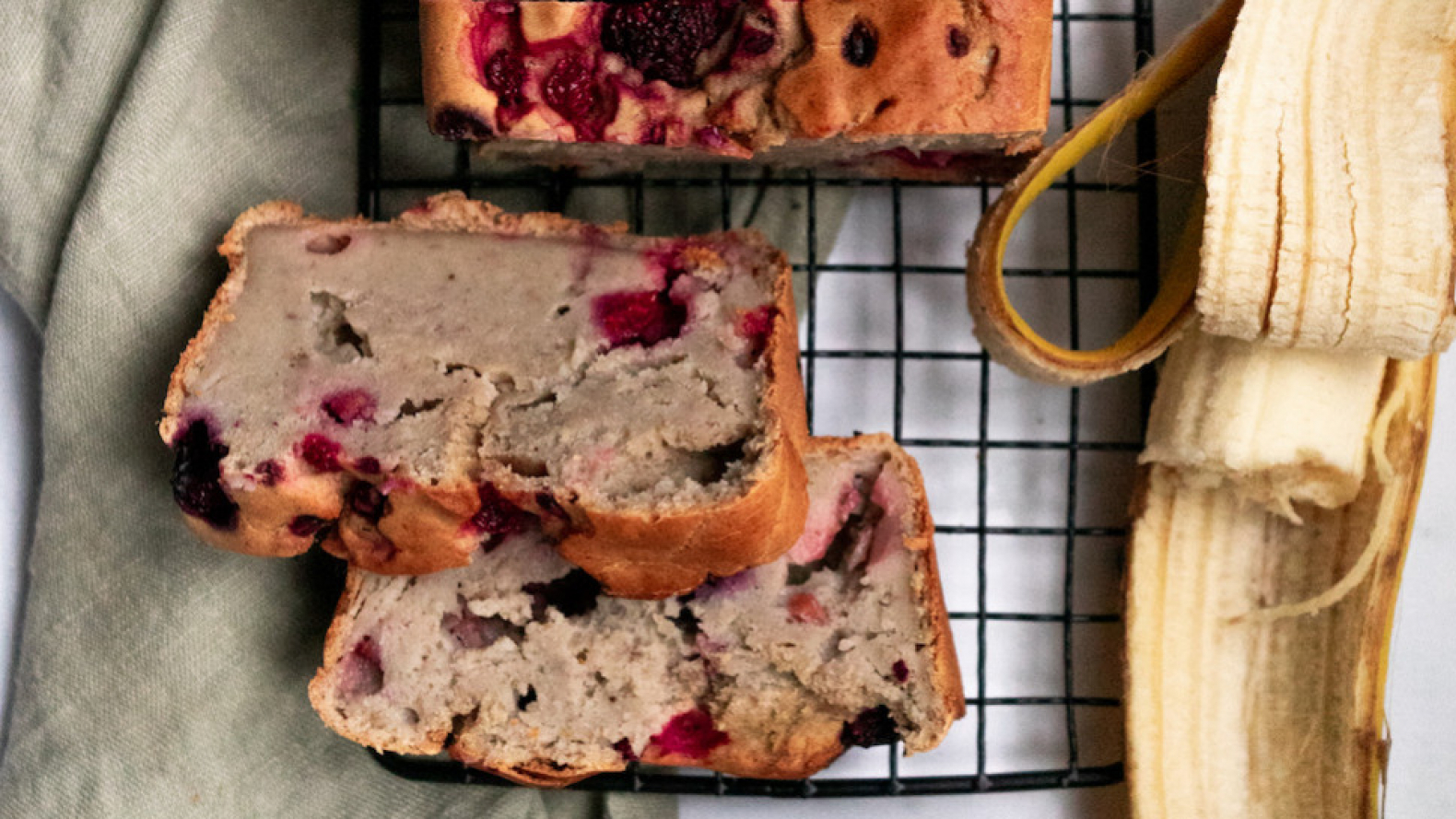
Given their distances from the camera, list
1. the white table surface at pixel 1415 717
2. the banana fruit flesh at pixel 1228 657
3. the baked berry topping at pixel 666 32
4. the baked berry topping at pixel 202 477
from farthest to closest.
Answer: the white table surface at pixel 1415 717 < the banana fruit flesh at pixel 1228 657 < the baked berry topping at pixel 202 477 < the baked berry topping at pixel 666 32

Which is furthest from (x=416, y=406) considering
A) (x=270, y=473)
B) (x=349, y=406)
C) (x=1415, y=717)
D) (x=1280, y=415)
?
(x=1415, y=717)

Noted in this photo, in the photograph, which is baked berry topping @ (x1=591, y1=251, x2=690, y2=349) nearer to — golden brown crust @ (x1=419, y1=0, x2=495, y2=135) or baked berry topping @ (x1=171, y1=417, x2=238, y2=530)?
golden brown crust @ (x1=419, y1=0, x2=495, y2=135)

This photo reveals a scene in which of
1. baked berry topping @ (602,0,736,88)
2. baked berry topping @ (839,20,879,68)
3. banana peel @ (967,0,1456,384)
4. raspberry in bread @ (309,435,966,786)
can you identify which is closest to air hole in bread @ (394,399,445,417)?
raspberry in bread @ (309,435,966,786)

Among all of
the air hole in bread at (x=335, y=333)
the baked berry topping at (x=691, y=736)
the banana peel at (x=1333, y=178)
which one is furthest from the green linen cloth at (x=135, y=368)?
the banana peel at (x=1333, y=178)

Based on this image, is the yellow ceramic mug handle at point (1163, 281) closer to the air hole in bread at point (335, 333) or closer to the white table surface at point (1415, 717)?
the white table surface at point (1415, 717)

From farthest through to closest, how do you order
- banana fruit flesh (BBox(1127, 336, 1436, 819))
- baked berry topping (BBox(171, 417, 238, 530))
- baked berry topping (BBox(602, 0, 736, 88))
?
banana fruit flesh (BBox(1127, 336, 1436, 819)), baked berry topping (BBox(171, 417, 238, 530)), baked berry topping (BBox(602, 0, 736, 88))

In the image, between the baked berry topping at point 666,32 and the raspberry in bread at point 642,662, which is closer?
the baked berry topping at point 666,32
